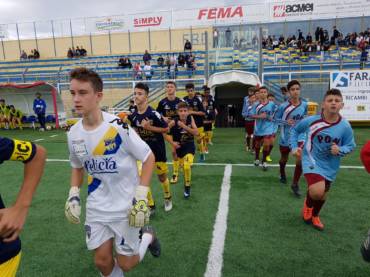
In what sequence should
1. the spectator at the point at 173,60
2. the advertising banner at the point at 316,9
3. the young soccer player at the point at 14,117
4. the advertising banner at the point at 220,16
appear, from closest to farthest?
the young soccer player at the point at 14,117, the spectator at the point at 173,60, the advertising banner at the point at 316,9, the advertising banner at the point at 220,16

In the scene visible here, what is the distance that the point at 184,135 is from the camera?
611 centimetres

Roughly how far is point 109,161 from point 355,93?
14.4 metres

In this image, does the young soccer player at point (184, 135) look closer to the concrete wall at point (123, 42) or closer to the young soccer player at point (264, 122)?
the young soccer player at point (264, 122)

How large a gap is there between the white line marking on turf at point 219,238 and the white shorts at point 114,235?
1174 millimetres

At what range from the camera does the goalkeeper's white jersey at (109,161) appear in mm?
2676

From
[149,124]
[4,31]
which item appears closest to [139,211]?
[149,124]

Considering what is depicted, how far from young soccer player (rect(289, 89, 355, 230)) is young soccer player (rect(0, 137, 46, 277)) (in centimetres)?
364

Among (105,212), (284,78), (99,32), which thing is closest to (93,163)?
(105,212)

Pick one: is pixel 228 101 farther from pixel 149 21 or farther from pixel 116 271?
pixel 116 271

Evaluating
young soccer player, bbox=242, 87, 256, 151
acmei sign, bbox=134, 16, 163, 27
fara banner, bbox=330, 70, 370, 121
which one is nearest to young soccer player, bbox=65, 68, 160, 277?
young soccer player, bbox=242, 87, 256, 151

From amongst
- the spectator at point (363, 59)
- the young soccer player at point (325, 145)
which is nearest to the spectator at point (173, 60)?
the spectator at point (363, 59)

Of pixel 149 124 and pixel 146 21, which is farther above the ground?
pixel 146 21

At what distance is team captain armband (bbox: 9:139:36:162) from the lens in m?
1.79

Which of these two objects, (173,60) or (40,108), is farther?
(173,60)
